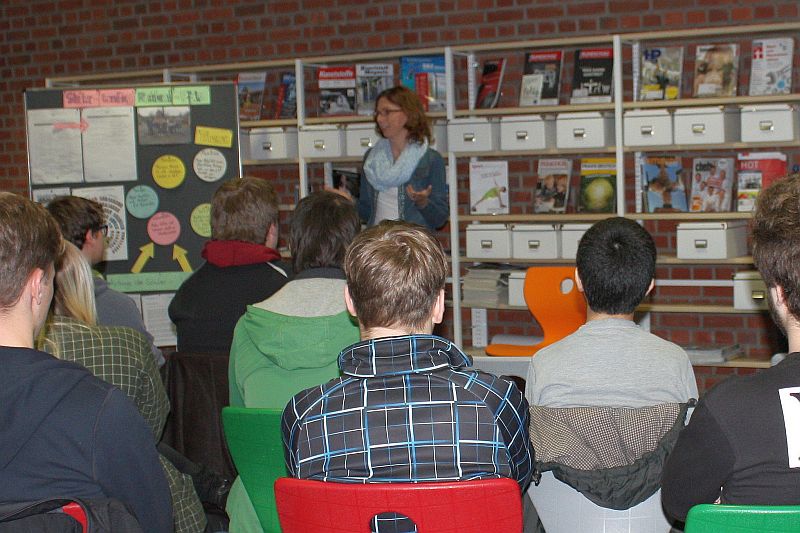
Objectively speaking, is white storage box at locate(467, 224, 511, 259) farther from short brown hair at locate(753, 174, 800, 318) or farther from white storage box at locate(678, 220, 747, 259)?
short brown hair at locate(753, 174, 800, 318)

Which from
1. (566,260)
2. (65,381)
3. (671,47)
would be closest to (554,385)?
(65,381)

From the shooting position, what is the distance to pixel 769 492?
1558 mm

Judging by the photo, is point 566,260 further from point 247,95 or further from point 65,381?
point 65,381

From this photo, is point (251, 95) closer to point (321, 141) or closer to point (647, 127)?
point (321, 141)

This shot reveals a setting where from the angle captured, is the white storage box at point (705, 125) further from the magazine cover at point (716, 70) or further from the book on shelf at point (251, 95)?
the book on shelf at point (251, 95)

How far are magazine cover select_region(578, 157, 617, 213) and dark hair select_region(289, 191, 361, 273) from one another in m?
2.55

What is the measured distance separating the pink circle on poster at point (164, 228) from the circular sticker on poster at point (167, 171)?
0.49ft

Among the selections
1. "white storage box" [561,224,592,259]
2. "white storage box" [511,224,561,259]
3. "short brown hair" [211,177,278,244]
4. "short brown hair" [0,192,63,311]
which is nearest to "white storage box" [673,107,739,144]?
"white storage box" [561,224,592,259]

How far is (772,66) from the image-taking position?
4809 millimetres

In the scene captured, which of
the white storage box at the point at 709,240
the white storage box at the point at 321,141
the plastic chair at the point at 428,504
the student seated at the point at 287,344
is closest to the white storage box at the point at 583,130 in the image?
the white storage box at the point at 709,240

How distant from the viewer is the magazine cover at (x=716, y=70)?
491 cm

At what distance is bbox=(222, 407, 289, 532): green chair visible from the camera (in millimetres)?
2146

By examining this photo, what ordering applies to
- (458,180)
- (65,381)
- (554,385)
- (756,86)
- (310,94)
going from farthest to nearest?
Answer: (310,94)
(458,180)
(756,86)
(554,385)
(65,381)

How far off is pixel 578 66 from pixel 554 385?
340 centimetres
